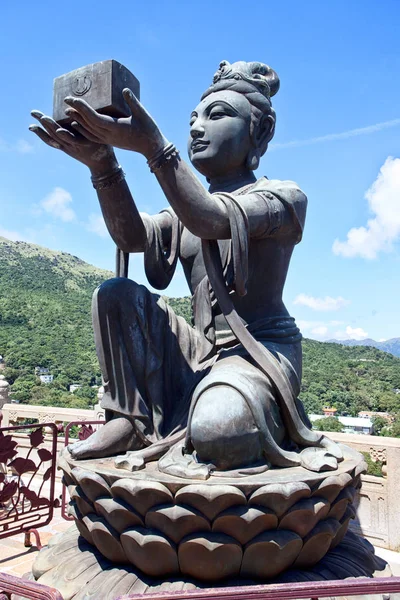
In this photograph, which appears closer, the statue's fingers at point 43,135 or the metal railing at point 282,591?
the metal railing at point 282,591

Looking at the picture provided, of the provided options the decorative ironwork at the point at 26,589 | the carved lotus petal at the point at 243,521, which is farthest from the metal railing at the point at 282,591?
the carved lotus petal at the point at 243,521

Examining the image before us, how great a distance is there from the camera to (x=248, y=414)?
2.46 m

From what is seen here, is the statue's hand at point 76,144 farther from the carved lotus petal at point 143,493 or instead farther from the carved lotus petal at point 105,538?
the carved lotus petal at point 105,538

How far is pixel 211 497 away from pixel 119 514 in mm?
485

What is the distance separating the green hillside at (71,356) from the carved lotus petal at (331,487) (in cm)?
982

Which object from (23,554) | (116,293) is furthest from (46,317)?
(116,293)

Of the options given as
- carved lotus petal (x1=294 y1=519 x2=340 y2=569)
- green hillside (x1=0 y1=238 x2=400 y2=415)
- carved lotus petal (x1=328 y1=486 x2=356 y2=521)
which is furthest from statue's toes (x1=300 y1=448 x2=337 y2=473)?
green hillside (x1=0 y1=238 x2=400 y2=415)

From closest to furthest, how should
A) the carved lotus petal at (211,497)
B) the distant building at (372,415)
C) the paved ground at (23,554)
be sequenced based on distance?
the carved lotus petal at (211,497) → the paved ground at (23,554) → the distant building at (372,415)

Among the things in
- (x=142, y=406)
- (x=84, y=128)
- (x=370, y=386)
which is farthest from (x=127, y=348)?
(x=370, y=386)

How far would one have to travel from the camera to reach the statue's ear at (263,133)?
3355 millimetres

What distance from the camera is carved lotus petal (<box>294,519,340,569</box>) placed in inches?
94.9

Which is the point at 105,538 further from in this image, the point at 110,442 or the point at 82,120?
the point at 82,120

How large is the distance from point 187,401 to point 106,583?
1.04 meters

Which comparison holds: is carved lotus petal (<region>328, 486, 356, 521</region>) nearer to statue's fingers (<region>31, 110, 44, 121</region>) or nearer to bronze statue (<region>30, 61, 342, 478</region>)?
bronze statue (<region>30, 61, 342, 478</region>)
